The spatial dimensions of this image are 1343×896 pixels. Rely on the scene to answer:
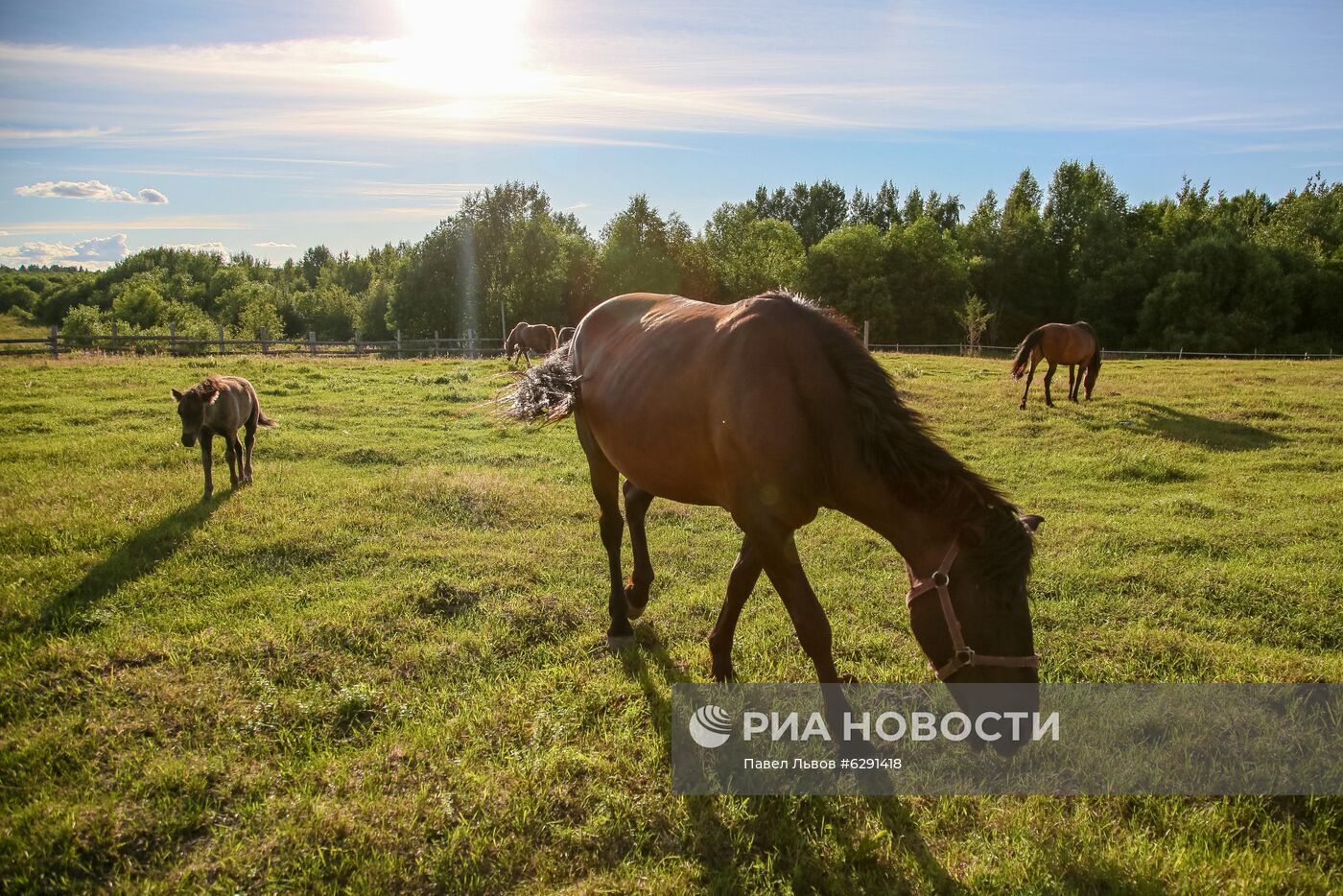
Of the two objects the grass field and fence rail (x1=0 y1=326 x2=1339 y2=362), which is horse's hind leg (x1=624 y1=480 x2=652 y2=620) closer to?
the grass field

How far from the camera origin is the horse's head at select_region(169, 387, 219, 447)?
27.5 ft

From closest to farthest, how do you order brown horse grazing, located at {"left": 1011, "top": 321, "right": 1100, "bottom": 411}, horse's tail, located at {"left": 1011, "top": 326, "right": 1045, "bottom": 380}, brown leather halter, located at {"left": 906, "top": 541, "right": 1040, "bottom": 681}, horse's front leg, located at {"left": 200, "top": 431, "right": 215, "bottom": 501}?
brown leather halter, located at {"left": 906, "top": 541, "right": 1040, "bottom": 681}, horse's front leg, located at {"left": 200, "top": 431, "right": 215, "bottom": 501}, brown horse grazing, located at {"left": 1011, "top": 321, "right": 1100, "bottom": 411}, horse's tail, located at {"left": 1011, "top": 326, "right": 1045, "bottom": 380}

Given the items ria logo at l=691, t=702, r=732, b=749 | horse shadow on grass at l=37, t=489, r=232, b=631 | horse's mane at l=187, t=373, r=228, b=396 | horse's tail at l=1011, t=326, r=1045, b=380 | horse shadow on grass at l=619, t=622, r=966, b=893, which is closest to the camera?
horse shadow on grass at l=619, t=622, r=966, b=893

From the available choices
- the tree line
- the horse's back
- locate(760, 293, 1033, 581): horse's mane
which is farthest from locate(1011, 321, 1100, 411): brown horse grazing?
the tree line

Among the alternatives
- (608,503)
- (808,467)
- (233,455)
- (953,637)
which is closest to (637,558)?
(608,503)

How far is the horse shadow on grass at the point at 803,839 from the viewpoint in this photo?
268cm

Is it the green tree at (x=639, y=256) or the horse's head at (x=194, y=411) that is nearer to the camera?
the horse's head at (x=194, y=411)

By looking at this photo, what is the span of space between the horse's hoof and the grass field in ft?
0.58

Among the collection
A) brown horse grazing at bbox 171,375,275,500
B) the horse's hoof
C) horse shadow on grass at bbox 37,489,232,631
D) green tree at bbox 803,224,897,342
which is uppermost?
green tree at bbox 803,224,897,342

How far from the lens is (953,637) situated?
2.85 m

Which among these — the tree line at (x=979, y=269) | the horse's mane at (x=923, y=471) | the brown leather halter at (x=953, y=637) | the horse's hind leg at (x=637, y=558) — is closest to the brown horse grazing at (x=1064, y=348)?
the horse's hind leg at (x=637, y=558)

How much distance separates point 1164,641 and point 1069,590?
105 centimetres

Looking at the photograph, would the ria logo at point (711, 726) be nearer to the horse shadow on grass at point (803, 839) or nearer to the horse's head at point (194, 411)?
the horse shadow on grass at point (803, 839)

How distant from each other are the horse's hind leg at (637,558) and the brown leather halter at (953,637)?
2335mm
